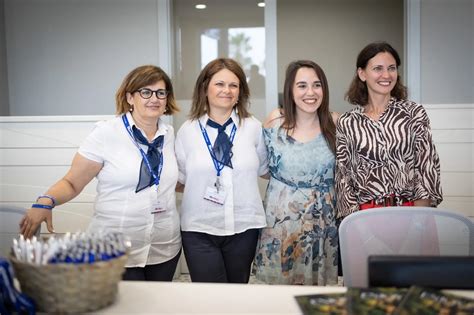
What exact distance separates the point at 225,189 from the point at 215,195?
2.3 inches

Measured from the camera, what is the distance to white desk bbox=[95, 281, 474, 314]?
131 cm

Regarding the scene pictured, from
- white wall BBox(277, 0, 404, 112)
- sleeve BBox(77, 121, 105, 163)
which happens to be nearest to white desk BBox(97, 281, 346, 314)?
sleeve BBox(77, 121, 105, 163)

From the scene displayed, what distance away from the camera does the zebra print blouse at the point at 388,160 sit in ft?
8.07

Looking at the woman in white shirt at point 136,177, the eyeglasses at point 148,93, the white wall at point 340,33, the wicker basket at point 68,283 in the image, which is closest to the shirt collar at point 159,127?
the woman in white shirt at point 136,177

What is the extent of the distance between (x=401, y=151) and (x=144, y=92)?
128 centimetres

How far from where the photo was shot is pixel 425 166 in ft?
8.13

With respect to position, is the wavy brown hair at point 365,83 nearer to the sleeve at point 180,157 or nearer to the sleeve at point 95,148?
the sleeve at point 180,157

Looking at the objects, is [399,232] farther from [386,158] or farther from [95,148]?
[95,148]

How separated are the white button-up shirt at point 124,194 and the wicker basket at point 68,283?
1.07 meters

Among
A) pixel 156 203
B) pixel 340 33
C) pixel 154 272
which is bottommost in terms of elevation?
pixel 154 272

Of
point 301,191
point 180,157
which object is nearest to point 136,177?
point 180,157

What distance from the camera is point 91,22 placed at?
12.8 ft

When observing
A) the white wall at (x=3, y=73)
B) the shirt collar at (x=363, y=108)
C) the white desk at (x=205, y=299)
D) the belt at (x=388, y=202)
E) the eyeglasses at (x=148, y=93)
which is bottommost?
the white desk at (x=205, y=299)

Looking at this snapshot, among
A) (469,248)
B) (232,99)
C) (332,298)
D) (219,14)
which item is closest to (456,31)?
(219,14)
